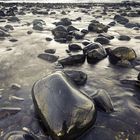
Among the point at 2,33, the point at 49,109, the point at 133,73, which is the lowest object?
the point at 2,33

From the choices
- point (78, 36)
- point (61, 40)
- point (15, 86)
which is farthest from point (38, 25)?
point (15, 86)

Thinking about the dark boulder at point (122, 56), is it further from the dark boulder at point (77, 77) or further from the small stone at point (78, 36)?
the small stone at point (78, 36)

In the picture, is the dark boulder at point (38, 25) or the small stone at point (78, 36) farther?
the dark boulder at point (38, 25)

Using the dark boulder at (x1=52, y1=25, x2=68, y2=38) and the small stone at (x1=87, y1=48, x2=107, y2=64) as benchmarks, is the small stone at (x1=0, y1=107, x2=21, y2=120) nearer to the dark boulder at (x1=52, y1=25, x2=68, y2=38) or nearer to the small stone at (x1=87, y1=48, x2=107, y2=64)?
the small stone at (x1=87, y1=48, x2=107, y2=64)

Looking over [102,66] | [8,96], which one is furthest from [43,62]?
[8,96]

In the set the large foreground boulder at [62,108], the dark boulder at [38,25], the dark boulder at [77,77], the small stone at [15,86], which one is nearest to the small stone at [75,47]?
the dark boulder at [77,77]

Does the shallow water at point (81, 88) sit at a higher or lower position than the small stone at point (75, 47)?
higher

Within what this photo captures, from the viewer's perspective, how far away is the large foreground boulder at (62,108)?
7.86 ft

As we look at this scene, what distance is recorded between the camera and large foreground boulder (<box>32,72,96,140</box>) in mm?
2396

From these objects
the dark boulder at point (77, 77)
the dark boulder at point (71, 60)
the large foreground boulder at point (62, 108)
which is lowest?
the dark boulder at point (71, 60)

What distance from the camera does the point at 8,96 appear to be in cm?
332

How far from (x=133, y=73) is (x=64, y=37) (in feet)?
9.55

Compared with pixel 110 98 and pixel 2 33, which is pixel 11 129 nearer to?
pixel 110 98

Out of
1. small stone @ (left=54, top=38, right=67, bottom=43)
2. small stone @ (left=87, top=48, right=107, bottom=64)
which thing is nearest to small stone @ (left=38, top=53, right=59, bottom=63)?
small stone @ (left=87, top=48, right=107, bottom=64)
